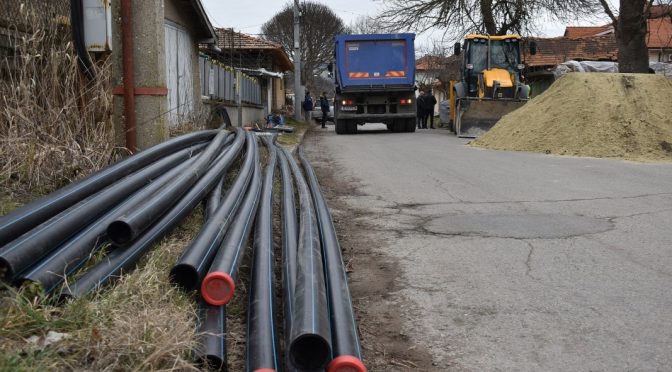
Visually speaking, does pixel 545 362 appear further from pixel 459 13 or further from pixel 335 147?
pixel 459 13

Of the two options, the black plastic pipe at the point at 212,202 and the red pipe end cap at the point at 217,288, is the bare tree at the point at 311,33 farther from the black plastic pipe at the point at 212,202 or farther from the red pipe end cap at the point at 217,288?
the red pipe end cap at the point at 217,288

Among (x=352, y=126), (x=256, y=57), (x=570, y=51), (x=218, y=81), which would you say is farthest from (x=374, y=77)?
(x=570, y=51)

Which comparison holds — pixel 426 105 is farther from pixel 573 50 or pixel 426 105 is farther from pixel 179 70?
pixel 573 50

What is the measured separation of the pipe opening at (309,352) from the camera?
274 centimetres

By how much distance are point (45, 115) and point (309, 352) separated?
388 centimetres

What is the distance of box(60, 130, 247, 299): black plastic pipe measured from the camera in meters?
3.15

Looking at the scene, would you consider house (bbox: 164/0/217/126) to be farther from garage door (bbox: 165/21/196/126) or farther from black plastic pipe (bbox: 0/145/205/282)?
black plastic pipe (bbox: 0/145/205/282)

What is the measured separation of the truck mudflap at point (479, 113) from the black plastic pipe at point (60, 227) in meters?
14.8

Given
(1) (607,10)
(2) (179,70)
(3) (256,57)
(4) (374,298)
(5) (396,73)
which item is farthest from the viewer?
(3) (256,57)

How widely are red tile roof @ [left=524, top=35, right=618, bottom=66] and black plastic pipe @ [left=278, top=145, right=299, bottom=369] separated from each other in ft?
124

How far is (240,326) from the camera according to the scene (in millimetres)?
3562

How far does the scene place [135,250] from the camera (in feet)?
12.3

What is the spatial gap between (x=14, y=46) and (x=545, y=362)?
15.7ft

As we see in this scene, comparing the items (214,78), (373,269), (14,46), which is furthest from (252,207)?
(214,78)
